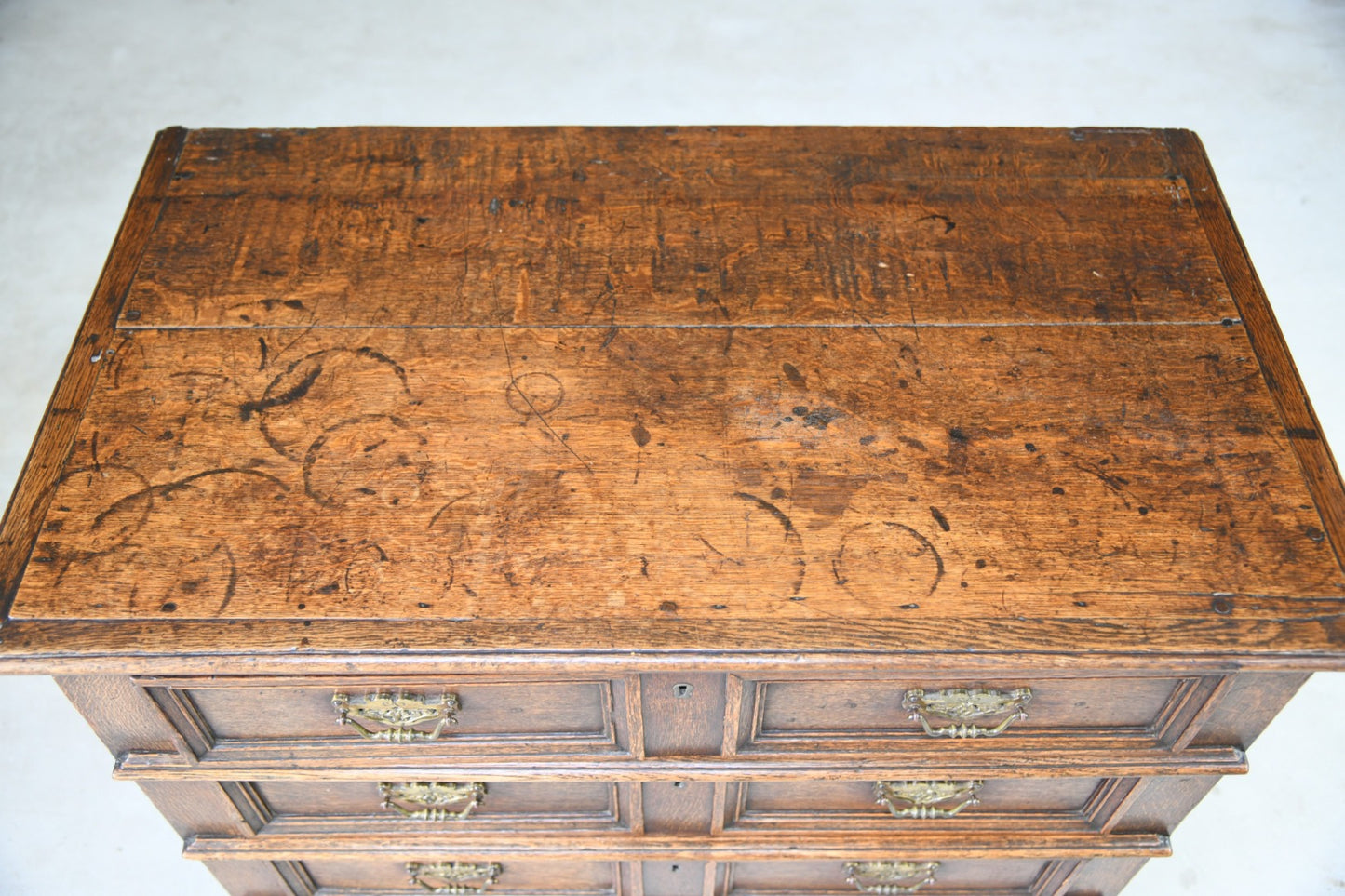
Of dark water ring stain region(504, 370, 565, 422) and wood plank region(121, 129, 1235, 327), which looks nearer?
dark water ring stain region(504, 370, 565, 422)

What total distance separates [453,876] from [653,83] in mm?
2228

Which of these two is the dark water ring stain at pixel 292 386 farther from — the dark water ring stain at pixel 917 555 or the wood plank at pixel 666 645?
the dark water ring stain at pixel 917 555

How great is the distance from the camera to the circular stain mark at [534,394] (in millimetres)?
1583

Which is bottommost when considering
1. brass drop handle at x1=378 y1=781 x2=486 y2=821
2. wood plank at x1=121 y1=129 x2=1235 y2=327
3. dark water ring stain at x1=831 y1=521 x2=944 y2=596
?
brass drop handle at x1=378 y1=781 x2=486 y2=821

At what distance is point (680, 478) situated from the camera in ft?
4.95

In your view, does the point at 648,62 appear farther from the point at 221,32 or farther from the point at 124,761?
the point at 124,761

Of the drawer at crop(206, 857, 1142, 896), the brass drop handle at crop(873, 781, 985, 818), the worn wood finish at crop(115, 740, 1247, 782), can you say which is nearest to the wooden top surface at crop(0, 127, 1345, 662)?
the worn wood finish at crop(115, 740, 1247, 782)

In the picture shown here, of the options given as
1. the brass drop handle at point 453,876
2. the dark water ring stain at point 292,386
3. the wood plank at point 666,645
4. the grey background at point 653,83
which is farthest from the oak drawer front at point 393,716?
the grey background at point 653,83

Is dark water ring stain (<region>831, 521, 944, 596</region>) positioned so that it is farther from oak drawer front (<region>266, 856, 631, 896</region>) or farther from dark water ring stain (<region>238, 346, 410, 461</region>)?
oak drawer front (<region>266, 856, 631, 896</region>)

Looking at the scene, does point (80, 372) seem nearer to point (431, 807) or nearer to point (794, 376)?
point (431, 807)

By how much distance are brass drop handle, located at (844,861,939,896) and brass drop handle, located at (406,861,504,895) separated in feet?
1.97

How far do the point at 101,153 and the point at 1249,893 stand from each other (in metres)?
3.29

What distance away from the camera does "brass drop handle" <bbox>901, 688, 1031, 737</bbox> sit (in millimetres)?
1501

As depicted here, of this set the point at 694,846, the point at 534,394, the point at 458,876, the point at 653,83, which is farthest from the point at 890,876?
the point at 653,83
